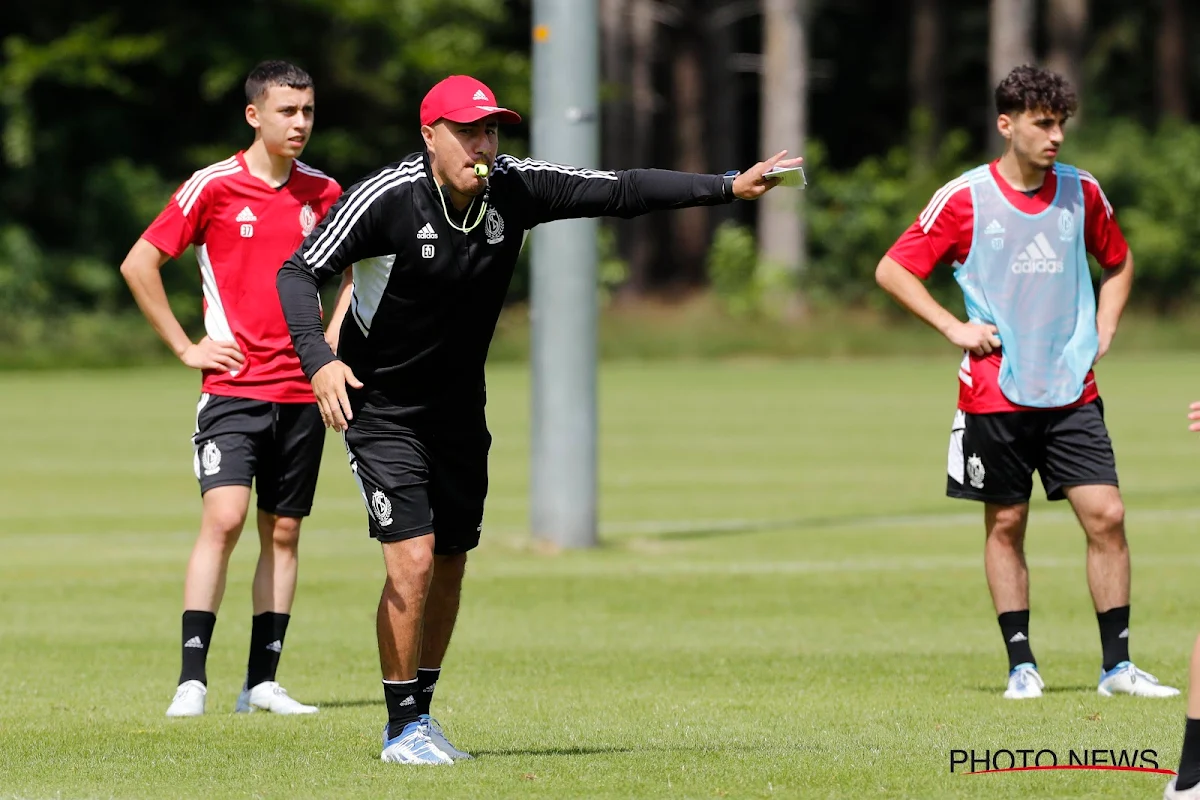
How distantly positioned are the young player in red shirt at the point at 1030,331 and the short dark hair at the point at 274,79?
2.68 metres

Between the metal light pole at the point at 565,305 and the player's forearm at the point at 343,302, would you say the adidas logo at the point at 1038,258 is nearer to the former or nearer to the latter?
the player's forearm at the point at 343,302

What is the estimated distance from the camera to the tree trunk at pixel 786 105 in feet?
158

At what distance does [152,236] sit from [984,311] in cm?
350

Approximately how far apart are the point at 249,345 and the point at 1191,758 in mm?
4407

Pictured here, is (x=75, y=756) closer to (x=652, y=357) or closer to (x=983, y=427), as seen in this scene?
(x=983, y=427)

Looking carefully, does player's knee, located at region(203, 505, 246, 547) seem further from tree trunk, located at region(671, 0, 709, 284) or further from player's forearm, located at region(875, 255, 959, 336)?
tree trunk, located at region(671, 0, 709, 284)

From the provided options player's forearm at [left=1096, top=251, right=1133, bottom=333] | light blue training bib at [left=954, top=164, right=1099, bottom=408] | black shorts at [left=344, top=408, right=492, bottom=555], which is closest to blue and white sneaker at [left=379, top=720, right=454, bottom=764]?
black shorts at [left=344, top=408, right=492, bottom=555]

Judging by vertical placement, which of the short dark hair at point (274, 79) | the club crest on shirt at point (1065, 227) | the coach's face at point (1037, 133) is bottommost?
the club crest on shirt at point (1065, 227)

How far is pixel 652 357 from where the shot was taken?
41.5 metres

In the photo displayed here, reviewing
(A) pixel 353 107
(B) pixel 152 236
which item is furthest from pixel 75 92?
(B) pixel 152 236

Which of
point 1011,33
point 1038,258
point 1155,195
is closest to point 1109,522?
point 1038,258

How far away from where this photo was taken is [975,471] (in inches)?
343

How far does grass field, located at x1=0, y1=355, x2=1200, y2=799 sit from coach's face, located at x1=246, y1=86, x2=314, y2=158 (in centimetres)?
234

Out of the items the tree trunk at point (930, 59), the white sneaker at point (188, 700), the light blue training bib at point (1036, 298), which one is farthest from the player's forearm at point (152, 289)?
the tree trunk at point (930, 59)
